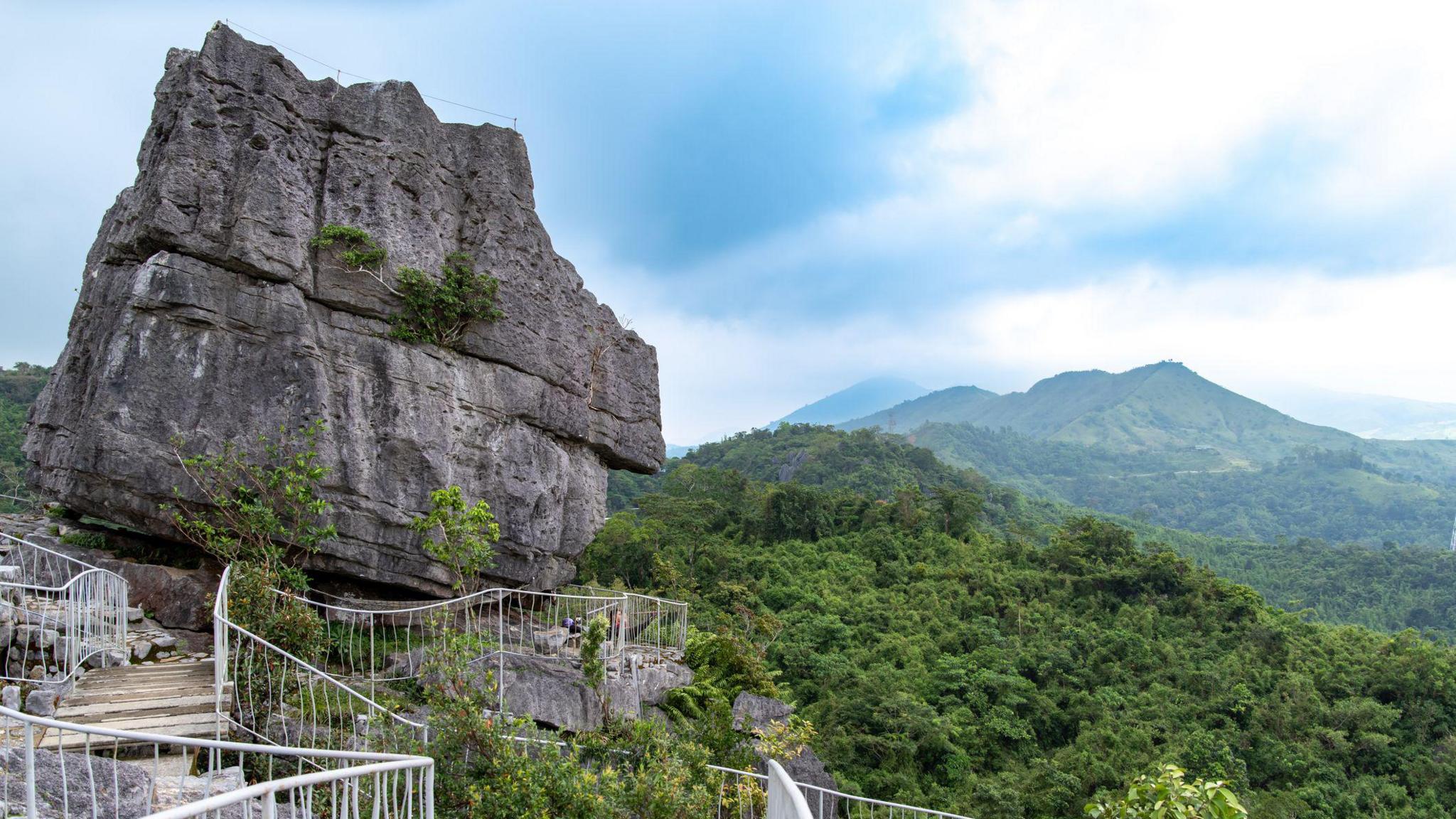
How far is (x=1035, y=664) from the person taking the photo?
18844 millimetres

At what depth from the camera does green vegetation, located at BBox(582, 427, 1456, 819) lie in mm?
14992

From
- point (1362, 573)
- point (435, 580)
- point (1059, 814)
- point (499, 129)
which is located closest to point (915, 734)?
point (1059, 814)

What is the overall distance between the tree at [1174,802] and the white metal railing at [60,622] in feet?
30.7

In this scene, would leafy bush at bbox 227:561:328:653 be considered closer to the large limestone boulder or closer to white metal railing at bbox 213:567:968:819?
white metal railing at bbox 213:567:968:819

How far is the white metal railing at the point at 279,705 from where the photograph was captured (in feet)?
20.7

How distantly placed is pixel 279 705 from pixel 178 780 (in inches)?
69.1

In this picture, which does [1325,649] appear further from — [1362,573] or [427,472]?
[1362,573]

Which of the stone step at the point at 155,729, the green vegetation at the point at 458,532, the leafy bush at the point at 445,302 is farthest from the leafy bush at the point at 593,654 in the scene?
the leafy bush at the point at 445,302

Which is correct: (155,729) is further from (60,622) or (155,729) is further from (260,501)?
(260,501)

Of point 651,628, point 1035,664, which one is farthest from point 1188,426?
point 651,628

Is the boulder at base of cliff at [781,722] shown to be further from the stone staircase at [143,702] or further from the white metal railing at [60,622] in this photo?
the white metal railing at [60,622]

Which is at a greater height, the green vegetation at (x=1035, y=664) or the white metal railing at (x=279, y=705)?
the white metal railing at (x=279, y=705)

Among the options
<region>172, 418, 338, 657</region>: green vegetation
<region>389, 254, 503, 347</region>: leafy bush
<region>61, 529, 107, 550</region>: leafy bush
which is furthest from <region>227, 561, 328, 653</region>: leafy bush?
<region>389, 254, 503, 347</region>: leafy bush

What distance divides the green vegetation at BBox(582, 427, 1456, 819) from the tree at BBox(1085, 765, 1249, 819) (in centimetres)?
738
